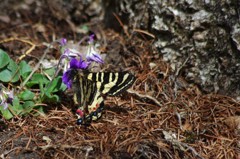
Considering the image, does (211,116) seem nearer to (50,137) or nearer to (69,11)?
(50,137)

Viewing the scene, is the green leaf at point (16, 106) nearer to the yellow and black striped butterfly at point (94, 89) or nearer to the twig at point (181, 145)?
the yellow and black striped butterfly at point (94, 89)

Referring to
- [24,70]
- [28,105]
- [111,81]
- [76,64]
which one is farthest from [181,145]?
[24,70]

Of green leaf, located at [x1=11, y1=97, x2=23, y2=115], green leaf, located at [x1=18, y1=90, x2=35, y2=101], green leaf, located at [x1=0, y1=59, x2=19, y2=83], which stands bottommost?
green leaf, located at [x1=11, y1=97, x2=23, y2=115]

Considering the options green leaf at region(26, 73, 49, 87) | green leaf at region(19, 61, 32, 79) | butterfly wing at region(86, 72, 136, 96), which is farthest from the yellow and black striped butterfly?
green leaf at region(19, 61, 32, 79)

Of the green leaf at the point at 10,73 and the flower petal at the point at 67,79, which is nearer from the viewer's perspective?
the flower petal at the point at 67,79

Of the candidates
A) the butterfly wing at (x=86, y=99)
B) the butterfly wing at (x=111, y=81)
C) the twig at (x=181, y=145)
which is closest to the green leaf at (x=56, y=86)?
the butterfly wing at (x=86, y=99)

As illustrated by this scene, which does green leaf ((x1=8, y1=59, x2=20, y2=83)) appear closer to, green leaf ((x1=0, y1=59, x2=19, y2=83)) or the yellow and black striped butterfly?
green leaf ((x1=0, y1=59, x2=19, y2=83))

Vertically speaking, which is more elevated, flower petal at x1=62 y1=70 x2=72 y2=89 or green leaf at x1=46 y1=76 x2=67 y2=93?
flower petal at x1=62 y1=70 x2=72 y2=89

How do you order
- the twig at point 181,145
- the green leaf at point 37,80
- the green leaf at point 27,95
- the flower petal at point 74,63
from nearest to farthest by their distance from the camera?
the twig at point 181,145 → the flower petal at point 74,63 → the green leaf at point 27,95 → the green leaf at point 37,80
